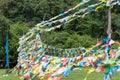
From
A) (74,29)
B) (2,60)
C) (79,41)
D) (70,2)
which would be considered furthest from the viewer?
(70,2)

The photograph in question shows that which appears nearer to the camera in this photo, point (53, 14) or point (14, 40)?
point (14, 40)

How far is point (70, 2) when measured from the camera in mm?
29984

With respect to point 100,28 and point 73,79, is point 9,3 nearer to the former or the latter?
point 100,28

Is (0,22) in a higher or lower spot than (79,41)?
higher

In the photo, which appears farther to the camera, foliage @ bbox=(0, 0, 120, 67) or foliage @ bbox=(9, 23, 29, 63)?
foliage @ bbox=(0, 0, 120, 67)

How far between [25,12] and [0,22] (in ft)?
35.4

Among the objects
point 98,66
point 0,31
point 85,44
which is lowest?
point 85,44

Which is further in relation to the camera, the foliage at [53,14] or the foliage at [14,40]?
the foliage at [53,14]

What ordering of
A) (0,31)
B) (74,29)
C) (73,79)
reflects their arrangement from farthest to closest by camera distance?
(74,29) < (0,31) < (73,79)

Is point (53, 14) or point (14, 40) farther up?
point (53, 14)

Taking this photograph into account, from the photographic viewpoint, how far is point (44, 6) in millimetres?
28953

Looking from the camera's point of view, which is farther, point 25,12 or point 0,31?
point 25,12

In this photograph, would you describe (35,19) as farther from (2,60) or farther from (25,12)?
(2,60)

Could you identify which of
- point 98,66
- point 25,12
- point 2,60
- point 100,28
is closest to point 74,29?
point 100,28
